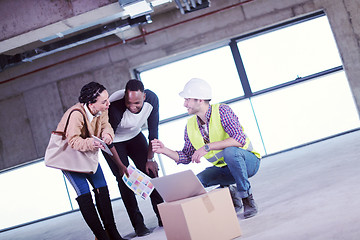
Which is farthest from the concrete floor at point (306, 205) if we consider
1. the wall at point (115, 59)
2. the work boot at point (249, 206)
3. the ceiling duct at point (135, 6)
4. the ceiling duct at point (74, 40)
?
the wall at point (115, 59)

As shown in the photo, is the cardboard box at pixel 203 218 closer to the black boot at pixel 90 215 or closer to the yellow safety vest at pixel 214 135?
the yellow safety vest at pixel 214 135

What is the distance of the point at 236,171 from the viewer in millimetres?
2467

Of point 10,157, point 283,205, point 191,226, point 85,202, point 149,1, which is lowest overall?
point 283,205

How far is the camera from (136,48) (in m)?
6.86

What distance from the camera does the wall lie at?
646 cm

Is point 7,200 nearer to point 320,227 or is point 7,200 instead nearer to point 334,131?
point 334,131

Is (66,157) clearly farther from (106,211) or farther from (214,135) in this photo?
(214,135)

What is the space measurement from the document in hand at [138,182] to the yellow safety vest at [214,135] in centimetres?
43

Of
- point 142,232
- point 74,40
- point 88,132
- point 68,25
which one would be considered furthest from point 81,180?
point 74,40

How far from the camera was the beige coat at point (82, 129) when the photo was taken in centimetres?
256

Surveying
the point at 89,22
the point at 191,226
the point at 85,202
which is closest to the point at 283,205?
the point at 191,226

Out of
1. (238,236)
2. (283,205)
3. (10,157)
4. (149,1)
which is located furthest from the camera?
(10,157)

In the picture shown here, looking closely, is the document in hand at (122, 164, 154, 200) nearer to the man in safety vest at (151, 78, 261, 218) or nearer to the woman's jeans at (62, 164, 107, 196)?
the woman's jeans at (62, 164, 107, 196)

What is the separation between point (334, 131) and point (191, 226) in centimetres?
522
